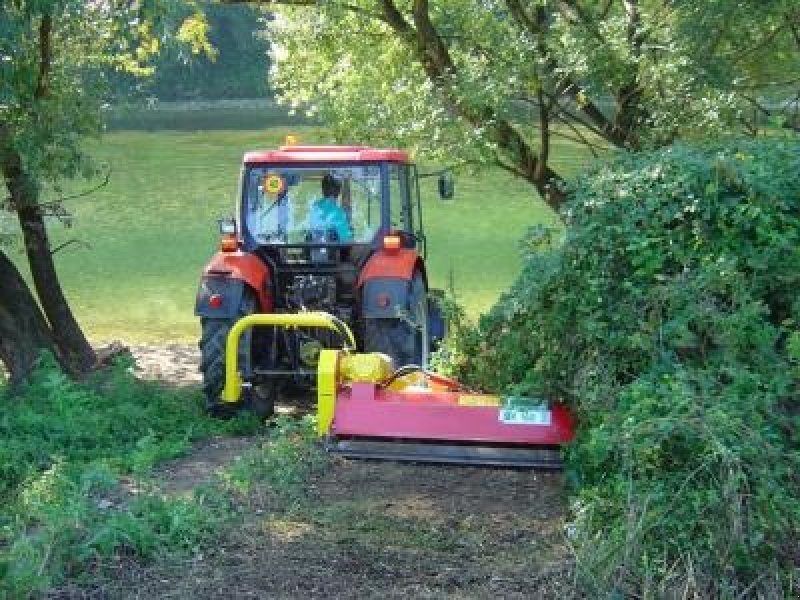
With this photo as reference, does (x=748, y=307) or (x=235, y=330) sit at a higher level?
(x=748, y=307)

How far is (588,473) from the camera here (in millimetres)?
4863

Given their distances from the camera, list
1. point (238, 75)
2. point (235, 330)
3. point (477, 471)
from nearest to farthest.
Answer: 1. point (477, 471)
2. point (235, 330)
3. point (238, 75)

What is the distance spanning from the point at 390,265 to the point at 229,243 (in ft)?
3.73

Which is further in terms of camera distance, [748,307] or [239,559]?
[748,307]

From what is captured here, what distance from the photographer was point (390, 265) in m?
8.04

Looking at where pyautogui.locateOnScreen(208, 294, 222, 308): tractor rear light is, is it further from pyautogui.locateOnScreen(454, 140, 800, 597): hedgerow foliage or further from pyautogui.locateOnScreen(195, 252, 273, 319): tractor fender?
pyautogui.locateOnScreen(454, 140, 800, 597): hedgerow foliage

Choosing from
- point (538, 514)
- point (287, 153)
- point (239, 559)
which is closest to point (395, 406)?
point (538, 514)

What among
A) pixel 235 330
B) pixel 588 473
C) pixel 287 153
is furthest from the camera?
pixel 287 153

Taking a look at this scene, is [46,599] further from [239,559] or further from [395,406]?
[395,406]

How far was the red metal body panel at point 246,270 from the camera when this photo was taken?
788 cm

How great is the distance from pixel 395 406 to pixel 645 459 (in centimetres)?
Answer: 164

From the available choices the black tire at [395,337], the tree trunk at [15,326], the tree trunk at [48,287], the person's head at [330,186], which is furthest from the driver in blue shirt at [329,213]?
the tree trunk at [15,326]

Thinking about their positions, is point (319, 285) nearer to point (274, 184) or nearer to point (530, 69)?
point (274, 184)

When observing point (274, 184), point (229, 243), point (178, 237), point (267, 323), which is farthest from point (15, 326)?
point (178, 237)
